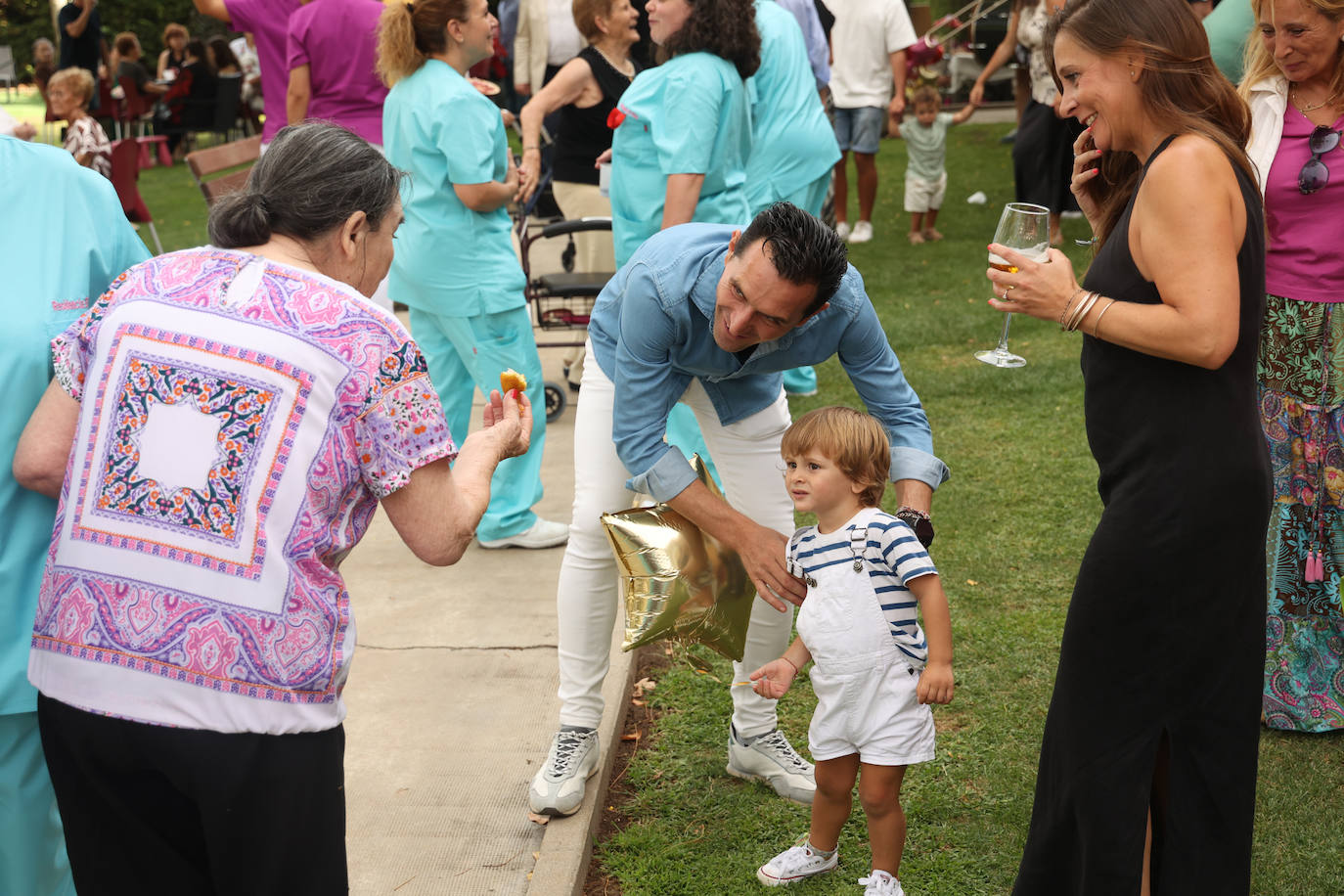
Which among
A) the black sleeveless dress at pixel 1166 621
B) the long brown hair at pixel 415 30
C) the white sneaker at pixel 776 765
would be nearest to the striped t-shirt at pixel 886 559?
the black sleeveless dress at pixel 1166 621

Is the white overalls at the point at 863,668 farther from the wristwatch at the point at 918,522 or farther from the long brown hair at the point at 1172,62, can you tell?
the long brown hair at the point at 1172,62

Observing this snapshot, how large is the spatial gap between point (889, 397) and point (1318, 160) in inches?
55.2

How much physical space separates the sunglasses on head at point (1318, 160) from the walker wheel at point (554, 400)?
4241 mm

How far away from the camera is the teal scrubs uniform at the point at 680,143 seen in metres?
4.98

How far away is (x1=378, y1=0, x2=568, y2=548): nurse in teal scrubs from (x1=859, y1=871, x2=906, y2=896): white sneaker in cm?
268

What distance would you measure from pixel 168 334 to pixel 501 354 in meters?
3.28

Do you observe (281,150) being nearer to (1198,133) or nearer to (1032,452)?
(1198,133)

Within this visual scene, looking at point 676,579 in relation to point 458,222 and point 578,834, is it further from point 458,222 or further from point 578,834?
point 458,222

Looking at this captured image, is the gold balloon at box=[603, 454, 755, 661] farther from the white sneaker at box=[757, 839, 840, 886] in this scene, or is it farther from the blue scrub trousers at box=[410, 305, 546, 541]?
the blue scrub trousers at box=[410, 305, 546, 541]

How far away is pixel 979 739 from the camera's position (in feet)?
12.6

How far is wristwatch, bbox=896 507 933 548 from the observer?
9.84 ft

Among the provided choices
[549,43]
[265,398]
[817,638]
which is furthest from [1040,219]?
[549,43]

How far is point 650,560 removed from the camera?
3.21m

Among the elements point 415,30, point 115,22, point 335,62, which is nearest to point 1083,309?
point 415,30
